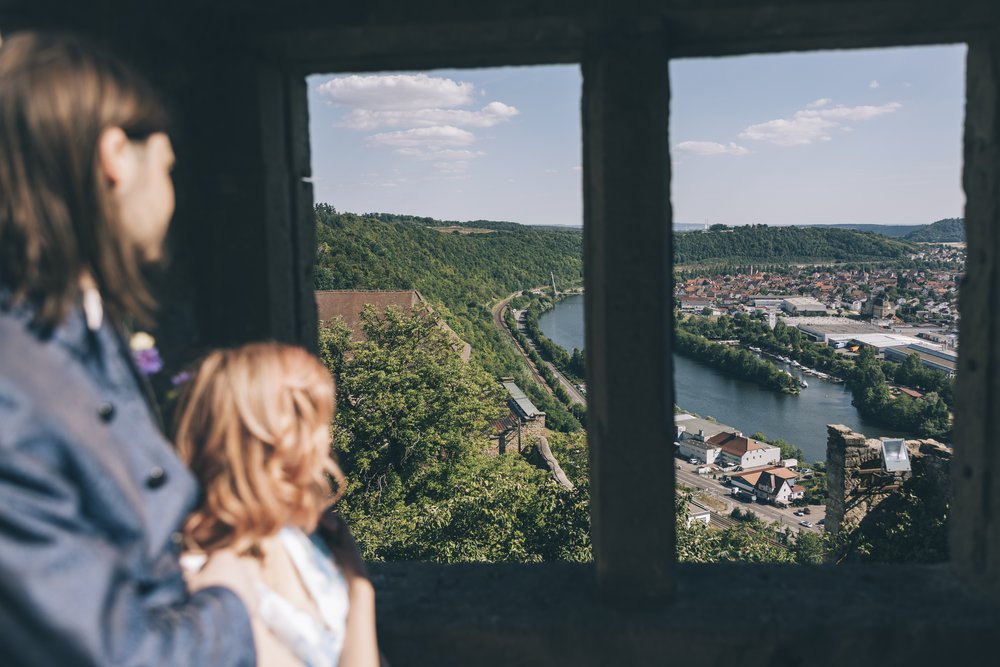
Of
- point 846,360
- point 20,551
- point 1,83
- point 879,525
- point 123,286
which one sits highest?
point 1,83

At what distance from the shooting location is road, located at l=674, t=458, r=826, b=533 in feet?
91.5

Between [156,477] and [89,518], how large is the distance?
0.09 meters

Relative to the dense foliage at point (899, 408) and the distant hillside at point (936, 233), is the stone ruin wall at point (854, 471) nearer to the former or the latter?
the dense foliage at point (899, 408)

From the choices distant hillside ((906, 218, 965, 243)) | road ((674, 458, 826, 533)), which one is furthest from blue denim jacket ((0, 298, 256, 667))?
distant hillside ((906, 218, 965, 243))

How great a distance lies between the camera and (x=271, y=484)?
107 cm

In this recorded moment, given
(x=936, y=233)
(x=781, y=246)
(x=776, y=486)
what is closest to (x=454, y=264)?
(x=776, y=486)

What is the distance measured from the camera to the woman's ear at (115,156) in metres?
0.88

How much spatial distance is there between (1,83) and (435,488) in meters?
15.3

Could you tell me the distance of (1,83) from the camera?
808 millimetres

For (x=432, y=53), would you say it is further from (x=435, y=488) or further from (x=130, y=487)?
(x=435, y=488)

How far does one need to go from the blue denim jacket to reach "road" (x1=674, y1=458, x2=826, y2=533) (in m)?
27.5

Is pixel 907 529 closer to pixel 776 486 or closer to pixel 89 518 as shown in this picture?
pixel 89 518

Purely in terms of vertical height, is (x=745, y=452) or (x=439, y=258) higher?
(x=439, y=258)

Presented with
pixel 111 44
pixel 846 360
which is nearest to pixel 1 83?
pixel 111 44
